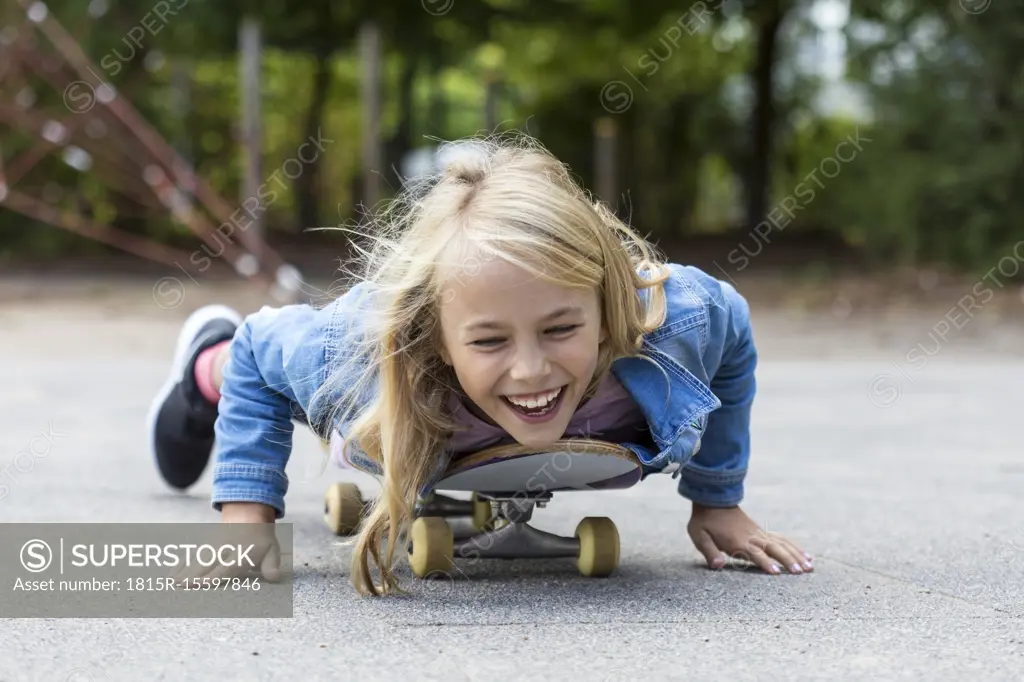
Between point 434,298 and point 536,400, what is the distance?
250 millimetres

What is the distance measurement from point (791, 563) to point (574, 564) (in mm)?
441

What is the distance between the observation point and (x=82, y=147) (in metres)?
12.2

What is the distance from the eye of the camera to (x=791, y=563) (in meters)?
2.73

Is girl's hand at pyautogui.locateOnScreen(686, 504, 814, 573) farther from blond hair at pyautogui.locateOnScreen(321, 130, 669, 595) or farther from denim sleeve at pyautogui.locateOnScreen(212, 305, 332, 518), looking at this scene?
denim sleeve at pyautogui.locateOnScreen(212, 305, 332, 518)

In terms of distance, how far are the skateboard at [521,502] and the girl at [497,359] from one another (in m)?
0.06

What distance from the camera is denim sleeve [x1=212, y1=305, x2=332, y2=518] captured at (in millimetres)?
2580

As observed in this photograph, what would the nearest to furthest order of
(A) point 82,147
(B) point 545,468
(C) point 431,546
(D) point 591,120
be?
(B) point 545,468 < (C) point 431,546 < (A) point 82,147 < (D) point 591,120

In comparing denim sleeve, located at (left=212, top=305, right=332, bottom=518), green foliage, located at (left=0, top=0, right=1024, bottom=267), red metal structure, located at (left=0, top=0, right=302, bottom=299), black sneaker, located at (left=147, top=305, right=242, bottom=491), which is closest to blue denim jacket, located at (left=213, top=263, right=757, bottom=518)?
denim sleeve, located at (left=212, top=305, right=332, bottom=518)

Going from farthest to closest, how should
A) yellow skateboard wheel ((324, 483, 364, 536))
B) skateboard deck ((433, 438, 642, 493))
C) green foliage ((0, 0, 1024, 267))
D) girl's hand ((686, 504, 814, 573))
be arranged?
1. green foliage ((0, 0, 1024, 267))
2. yellow skateboard wheel ((324, 483, 364, 536))
3. girl's hand ((686, 504, 814, 573))
4. skateboard deck ((433, 438, 642, 493))

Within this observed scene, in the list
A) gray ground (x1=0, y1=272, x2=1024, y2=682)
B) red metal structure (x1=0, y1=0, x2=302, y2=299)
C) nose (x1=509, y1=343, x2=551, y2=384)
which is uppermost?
red metal structure (x1=0, y1=0, x2=302, y2=299)

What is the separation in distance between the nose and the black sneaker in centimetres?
126

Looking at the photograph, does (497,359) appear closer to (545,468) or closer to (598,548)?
(545,468)

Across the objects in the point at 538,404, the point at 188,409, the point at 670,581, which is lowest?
the point at 670,581

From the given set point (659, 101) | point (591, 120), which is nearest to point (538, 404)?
point (659, 101)
